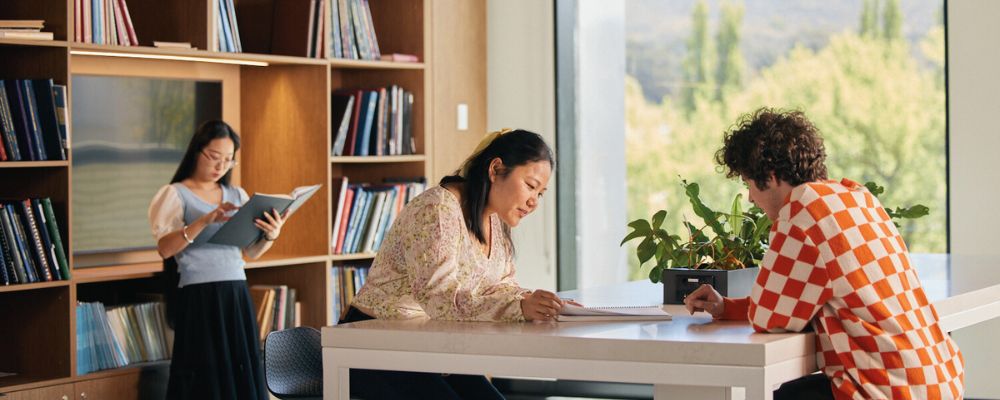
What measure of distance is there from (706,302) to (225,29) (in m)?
2.52

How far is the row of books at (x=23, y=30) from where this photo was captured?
3.75 meters

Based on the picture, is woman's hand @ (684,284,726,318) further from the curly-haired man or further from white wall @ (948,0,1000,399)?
white wall @ (948,0,1000,399)

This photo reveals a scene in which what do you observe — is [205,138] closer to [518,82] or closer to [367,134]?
[367,134]

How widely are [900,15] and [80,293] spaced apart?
140 inches

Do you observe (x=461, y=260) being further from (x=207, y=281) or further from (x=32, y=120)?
(x=32, y=120)

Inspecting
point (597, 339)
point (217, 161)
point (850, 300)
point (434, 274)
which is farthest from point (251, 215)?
point (850, 300)

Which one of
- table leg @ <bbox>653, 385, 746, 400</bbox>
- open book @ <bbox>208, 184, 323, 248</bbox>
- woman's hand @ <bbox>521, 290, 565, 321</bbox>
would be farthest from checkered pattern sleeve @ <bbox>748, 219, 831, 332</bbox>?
open book @ <bbox>208, 184, 323, 248</bbox>

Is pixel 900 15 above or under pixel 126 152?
above

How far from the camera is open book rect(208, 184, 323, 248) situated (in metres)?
4.04

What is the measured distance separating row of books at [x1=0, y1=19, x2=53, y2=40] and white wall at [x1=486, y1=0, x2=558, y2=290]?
2279 millimetres

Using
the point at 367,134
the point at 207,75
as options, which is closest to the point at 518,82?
the point at 367,134

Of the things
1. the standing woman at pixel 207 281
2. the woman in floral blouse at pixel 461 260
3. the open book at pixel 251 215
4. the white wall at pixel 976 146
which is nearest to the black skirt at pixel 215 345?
the standing woman at pixel 207 281

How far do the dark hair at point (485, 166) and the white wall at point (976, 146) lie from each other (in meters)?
2.57

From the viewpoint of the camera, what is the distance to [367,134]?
195 inches
